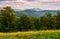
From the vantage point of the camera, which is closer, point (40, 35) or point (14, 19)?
point (40, 35)

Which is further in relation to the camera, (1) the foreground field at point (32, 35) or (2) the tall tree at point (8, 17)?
(2) the tall tree at point (8, 17)

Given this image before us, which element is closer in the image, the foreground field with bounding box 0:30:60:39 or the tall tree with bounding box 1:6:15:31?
the foreground field with bounding box 0:30:60:39

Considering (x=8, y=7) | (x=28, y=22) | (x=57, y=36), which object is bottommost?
(x=28, y=22)

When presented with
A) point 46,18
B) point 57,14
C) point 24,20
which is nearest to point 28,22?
point 24,20

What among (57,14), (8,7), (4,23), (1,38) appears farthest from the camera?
(57,14)

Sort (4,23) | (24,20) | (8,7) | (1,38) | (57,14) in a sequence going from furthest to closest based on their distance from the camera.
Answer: (57,14), (24,20), (8,7), (4,23), (1,38)

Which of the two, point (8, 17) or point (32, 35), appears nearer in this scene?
point (32, 35)

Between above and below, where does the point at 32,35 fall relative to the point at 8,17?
above

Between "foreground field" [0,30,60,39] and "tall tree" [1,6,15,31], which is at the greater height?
"foreground field" [0,30,60,39]

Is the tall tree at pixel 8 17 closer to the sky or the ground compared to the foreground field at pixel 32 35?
closer to the ground

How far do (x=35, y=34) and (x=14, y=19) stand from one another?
33.2 m

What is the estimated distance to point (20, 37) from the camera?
916cm

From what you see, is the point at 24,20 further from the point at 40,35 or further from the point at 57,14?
the point at 40,35

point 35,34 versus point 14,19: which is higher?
point 35,34
